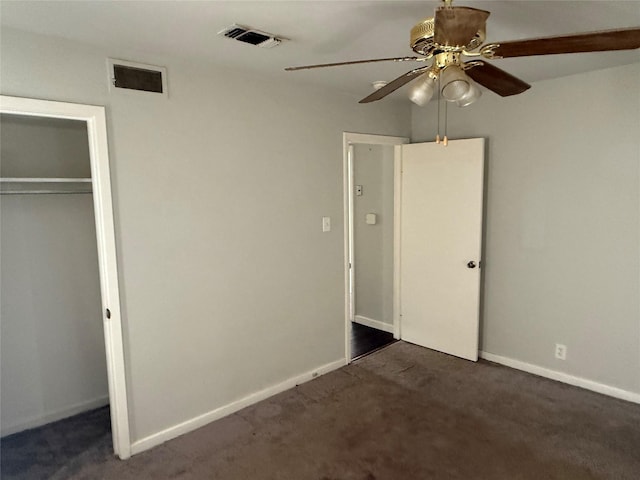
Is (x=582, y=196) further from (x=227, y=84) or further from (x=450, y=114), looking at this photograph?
(x=227, y=84)

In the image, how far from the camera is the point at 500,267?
3619 millimetres

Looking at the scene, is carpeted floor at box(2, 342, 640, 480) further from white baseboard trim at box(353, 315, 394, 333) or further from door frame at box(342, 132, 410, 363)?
white baseboard trim at box(353, 315, 394, 333)

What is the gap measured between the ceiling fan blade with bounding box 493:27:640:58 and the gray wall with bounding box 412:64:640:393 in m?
1.80

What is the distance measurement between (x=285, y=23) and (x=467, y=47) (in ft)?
2.83

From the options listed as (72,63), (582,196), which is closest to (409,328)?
(582,196)

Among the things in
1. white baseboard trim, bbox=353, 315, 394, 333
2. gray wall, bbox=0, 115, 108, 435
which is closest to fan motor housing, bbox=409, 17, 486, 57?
gray wall, bbox=0, 115, 108, 435

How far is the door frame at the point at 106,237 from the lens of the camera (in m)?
2.12

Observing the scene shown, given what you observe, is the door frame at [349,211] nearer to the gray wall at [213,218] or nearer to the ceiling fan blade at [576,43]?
the gray wall at [213,218]

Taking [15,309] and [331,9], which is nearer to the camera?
[331,9]

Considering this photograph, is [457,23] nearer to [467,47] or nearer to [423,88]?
[467,47]

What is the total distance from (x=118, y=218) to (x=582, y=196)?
317cm

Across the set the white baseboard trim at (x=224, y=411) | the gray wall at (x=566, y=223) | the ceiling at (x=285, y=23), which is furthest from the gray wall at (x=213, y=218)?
the gray wall at (x=566, y=223)

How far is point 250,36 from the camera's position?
6.95ft

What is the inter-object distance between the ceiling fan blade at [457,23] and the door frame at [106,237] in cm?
179
